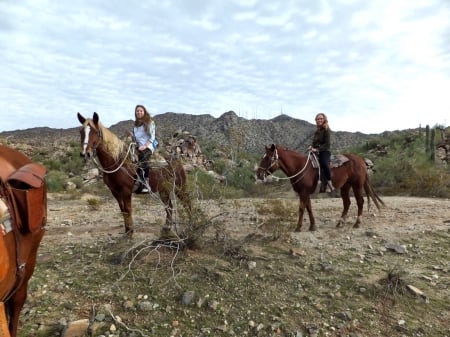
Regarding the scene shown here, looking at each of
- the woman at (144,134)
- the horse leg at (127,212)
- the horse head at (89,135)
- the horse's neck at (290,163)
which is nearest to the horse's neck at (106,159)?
the horse head at (89,135)

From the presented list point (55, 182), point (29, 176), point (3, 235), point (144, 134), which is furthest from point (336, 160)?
point (55, 182)

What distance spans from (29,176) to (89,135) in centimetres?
309

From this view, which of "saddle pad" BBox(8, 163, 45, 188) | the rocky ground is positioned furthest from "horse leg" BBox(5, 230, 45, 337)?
the rocky ground

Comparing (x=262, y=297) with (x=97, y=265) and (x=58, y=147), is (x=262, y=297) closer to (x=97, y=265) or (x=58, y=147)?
(x=97, y=265)

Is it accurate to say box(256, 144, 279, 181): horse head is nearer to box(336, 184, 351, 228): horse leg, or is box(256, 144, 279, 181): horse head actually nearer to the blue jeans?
the blue jeans

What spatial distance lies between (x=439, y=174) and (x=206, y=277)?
1192cm

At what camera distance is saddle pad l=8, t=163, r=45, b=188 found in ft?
8.63

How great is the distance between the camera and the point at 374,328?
3.92 meters

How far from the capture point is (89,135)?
5691 mm

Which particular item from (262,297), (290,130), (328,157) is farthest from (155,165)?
(290,130)

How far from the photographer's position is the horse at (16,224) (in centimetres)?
239

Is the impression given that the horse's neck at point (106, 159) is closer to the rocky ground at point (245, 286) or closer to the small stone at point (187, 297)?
the rocky ground at point (245, 286)

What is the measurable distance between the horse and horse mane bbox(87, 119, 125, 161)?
9.91 ft

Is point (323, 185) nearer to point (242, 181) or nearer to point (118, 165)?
point (118, 165)
